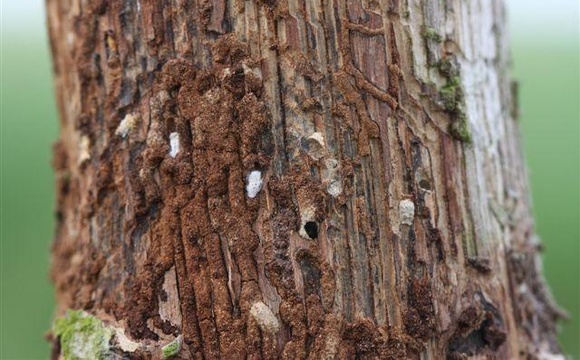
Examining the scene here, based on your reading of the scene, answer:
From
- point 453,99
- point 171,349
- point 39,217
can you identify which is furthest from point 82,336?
point 39,217

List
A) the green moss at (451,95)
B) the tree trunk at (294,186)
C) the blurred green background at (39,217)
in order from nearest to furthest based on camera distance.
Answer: the tree trunk at (294,186), the green moss at (451,95), the blurred green background at (39,217)

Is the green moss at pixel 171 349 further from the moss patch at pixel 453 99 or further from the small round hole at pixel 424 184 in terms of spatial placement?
the moss patch at pixel 453 99

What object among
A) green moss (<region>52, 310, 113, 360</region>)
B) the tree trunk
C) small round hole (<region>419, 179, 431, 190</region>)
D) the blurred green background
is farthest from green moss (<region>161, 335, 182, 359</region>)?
the blurred green background

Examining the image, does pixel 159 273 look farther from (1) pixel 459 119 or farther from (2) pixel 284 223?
(1) pixel 459 119

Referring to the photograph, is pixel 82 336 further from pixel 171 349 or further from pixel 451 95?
pixel 451 95

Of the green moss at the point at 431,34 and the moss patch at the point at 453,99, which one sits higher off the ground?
the green moss at the point at 431,34

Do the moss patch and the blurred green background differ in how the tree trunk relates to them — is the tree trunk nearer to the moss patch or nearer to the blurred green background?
the moss patch

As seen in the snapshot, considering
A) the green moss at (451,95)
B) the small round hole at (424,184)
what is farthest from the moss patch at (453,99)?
the small round hole at (424,184)
